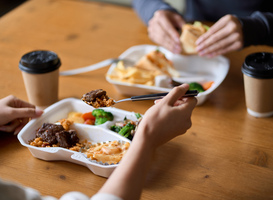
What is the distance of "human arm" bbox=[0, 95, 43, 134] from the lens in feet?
4.09

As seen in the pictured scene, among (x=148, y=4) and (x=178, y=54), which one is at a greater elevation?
(x=148, y=4)

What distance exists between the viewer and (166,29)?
1.74 meters

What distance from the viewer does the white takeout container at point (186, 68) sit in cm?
148

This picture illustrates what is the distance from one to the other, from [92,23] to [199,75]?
816mm

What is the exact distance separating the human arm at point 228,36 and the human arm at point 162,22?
0.44 feet

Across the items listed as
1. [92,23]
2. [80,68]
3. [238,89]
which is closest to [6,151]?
[80,68]

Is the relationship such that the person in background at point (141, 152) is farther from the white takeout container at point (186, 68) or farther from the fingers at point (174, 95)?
the white takeout container at point (186, 68)

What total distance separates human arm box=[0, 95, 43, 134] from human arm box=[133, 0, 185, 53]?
2.39 ft

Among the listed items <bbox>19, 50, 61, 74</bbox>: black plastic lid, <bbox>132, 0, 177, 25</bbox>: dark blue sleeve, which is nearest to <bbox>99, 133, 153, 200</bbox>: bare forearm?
<bbox>19, 50, 61, 74</bbox>: black plastic lid

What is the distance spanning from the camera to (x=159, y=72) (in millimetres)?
1551

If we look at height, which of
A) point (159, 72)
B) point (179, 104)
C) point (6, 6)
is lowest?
point (6, 6)

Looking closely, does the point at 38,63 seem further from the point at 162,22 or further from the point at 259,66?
the point at 259,66

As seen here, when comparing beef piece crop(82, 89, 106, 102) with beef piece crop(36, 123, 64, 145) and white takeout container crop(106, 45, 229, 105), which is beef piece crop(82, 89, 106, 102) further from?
white takeout container crop(106, 45, 229, 105)

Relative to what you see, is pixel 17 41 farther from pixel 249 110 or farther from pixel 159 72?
pixel 249 110
